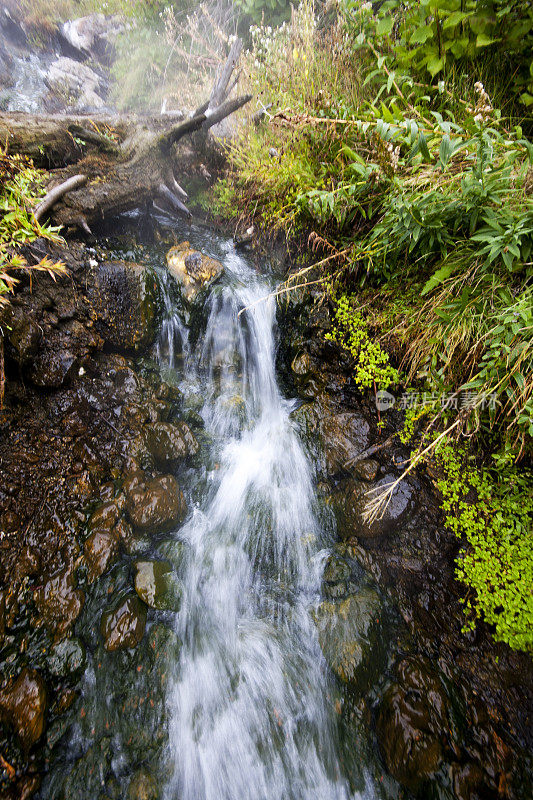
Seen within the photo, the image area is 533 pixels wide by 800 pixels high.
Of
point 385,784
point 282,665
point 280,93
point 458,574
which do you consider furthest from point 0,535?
point 280,93

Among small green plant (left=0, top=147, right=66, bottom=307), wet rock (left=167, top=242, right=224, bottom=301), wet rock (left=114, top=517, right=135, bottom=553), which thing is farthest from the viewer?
wet rock (left=167, top=242, right=224, bottom=301)

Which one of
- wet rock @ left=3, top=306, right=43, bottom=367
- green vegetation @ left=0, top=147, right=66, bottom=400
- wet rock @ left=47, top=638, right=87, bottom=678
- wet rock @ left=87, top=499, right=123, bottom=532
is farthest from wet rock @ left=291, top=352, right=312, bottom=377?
wet rock @ left=47, top=638, right=87, bottom=678

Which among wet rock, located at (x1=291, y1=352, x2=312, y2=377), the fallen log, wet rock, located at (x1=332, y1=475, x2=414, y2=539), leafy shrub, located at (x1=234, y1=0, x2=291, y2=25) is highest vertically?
leafy shrub, located at (x1=234, y1=0, x2=291, y2=25)

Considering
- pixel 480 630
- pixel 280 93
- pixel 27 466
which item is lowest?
pixel 480 630

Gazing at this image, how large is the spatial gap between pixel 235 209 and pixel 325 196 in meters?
2.90

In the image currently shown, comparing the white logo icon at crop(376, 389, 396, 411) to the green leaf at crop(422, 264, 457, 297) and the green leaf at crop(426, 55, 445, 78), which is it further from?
the green leaf at crop(426, 55, 445, 78)

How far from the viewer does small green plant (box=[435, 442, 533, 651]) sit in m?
2.34

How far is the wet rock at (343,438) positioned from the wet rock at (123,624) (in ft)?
7.41

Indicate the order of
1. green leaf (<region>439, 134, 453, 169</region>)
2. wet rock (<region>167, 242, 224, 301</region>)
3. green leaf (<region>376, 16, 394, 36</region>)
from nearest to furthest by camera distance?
green leaf (<region>439, 134, 453, 169</region>)
green leaf (<region>376, 16, 394, 36</region>)
wet rock (<region>167, 242, 224, 301</region>)

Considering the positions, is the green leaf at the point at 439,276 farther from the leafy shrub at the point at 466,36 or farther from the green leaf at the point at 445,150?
the leafy shrub at the point at 466,36

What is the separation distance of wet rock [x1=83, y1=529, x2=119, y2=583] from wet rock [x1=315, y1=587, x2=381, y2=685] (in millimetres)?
1948

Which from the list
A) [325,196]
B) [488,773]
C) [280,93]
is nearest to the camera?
[488,773]

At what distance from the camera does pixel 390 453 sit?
10.8ft

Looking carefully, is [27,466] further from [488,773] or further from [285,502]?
[488,773]
